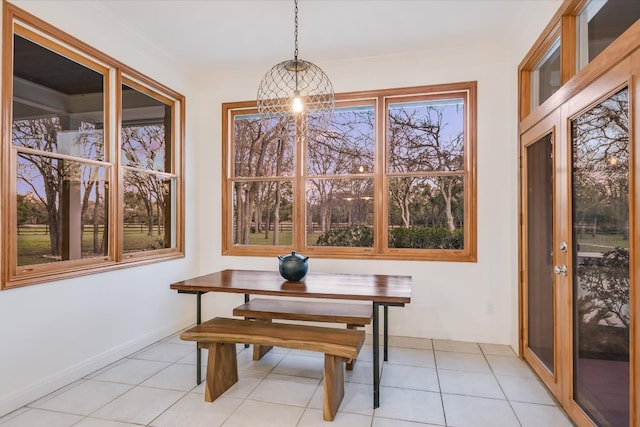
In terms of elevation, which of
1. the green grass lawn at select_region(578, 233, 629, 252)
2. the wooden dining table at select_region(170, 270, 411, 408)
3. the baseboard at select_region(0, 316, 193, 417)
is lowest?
the baseboard at select_region(0, 316, 193, 417)

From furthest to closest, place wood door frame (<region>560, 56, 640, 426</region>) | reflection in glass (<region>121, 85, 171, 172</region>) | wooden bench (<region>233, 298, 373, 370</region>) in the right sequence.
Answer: reflection in glass (<region>121, 85, 171, 172</region>), wooden bench (<region>233, 298, 373, 370</region>), wood door frame (<region>560, 56, 640, 426</region>)

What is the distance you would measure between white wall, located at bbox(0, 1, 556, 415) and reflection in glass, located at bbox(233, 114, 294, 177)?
0.24 m

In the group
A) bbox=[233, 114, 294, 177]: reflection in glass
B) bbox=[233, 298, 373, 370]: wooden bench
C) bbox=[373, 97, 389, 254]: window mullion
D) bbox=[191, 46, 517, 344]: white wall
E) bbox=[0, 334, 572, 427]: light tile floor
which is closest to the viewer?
bbox=[0, 334, 572, 427]: light tile floor

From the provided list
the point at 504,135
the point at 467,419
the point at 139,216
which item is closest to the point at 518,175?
the point at 504,135

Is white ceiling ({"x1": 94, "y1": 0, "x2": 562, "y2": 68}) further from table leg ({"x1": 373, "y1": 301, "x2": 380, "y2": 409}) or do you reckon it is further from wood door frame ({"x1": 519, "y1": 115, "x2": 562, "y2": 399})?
table leg ({"x1": 373, "y1": 301, "x2": 380, "y2": 409})

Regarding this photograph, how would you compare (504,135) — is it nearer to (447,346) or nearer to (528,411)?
(447,346)

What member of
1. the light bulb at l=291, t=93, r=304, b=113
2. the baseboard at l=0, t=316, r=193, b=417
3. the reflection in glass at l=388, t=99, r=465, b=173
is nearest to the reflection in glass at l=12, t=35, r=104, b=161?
the baseboard at l=0, t=316, r=193, b=417

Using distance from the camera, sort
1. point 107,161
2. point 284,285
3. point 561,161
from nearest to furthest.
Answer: point 561,161, point 284,285, point 107,161

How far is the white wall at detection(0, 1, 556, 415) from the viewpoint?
2.54 m

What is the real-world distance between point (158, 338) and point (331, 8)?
11.4 feet

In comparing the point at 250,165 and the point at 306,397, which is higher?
the point at 250,165

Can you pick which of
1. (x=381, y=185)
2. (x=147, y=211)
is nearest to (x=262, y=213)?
(x=147, y=211)

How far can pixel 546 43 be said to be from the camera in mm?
2648

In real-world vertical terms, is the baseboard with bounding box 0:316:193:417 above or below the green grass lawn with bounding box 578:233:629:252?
below
